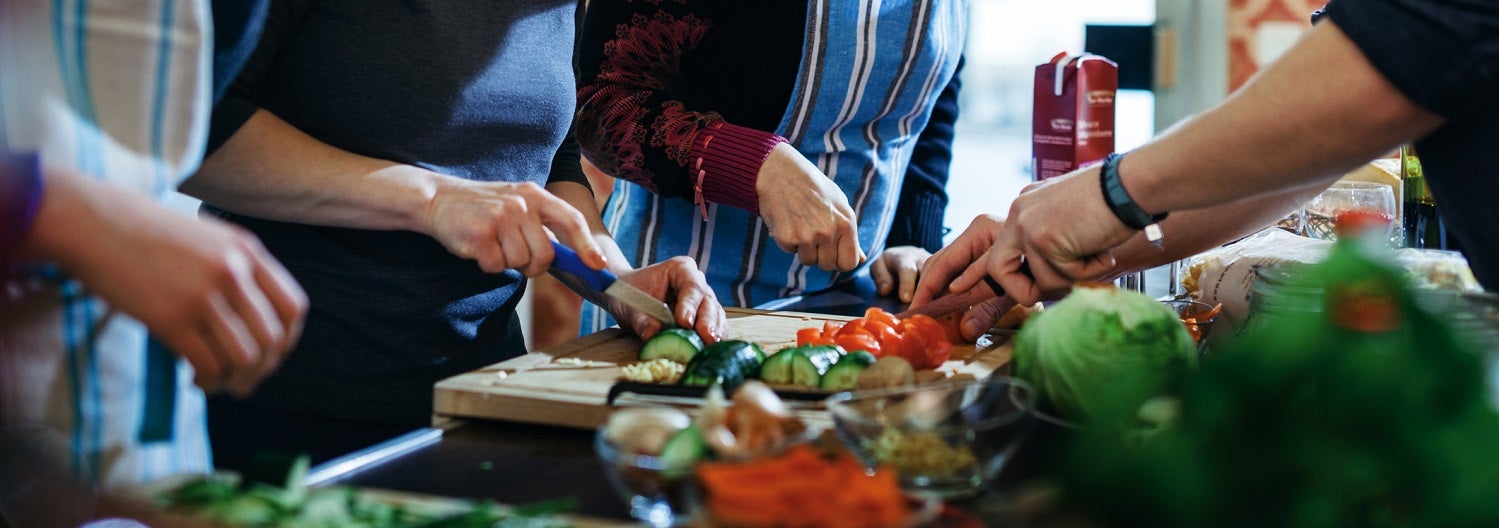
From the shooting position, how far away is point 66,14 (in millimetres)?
942

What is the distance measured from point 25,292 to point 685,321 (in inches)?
32.7

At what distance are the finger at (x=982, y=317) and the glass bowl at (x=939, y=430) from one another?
62 cm

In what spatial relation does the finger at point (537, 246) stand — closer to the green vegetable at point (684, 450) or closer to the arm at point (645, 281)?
the arm at point (645, 281)

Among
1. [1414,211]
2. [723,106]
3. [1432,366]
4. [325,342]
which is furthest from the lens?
[723,106]

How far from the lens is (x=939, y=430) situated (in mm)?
934

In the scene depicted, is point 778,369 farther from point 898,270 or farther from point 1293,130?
point 898,270

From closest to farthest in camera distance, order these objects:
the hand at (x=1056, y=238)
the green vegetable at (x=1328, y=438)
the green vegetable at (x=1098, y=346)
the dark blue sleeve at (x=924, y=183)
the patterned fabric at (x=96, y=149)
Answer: the green vegetable at (x=1328, y=438), the patterned fabric at (x=96, y=149), the green vegetable at (x=1098, y=346), the hand at (x=1056, y=238), the dark blue sleeve at (x=924, y=183)

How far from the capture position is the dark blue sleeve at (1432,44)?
109cm

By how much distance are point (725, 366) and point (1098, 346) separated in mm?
386

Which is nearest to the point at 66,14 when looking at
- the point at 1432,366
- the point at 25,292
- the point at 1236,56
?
the point at 25,292

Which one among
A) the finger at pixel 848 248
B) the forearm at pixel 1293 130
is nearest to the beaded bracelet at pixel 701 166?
the finger at pixel 848 248

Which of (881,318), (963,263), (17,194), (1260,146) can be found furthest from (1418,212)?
(17,194)

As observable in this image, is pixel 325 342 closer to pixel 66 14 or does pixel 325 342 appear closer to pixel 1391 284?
pixel 66 14

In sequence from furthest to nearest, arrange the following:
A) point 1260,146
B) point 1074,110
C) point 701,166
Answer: point 1074,110
point 701,166
point 1260,146
